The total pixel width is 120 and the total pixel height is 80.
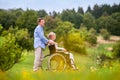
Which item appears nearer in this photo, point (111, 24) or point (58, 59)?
point (58, 59)

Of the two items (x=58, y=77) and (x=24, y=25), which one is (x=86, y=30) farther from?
(x=58, y=77)

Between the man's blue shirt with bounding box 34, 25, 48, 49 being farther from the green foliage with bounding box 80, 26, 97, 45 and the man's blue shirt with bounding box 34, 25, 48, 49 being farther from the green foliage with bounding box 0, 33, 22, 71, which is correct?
the green foliage with bounding box 80, 26, 97, 45

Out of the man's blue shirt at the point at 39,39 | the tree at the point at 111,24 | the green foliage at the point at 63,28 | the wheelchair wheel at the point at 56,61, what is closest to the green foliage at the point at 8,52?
the wheelchair wheel at the point at 56,61

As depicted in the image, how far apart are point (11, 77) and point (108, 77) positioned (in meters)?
0.87

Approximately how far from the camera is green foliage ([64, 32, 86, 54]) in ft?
234

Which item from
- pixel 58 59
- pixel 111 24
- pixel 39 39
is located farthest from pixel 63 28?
pixel 39 39

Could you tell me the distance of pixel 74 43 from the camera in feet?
249

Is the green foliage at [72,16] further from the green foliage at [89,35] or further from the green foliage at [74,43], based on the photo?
the green foliage at [74,43]

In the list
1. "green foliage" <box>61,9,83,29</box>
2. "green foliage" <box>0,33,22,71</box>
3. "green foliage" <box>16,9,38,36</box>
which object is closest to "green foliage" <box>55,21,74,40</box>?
"green foliage" <box>61,9,83,29</box>

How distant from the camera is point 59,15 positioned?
3583 inches

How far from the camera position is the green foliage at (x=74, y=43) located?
234ft

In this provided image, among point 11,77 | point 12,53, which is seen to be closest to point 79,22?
point 12,53

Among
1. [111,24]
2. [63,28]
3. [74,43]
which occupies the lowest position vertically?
[74,43]

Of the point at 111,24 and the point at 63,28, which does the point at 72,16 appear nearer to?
the point at 63,28
